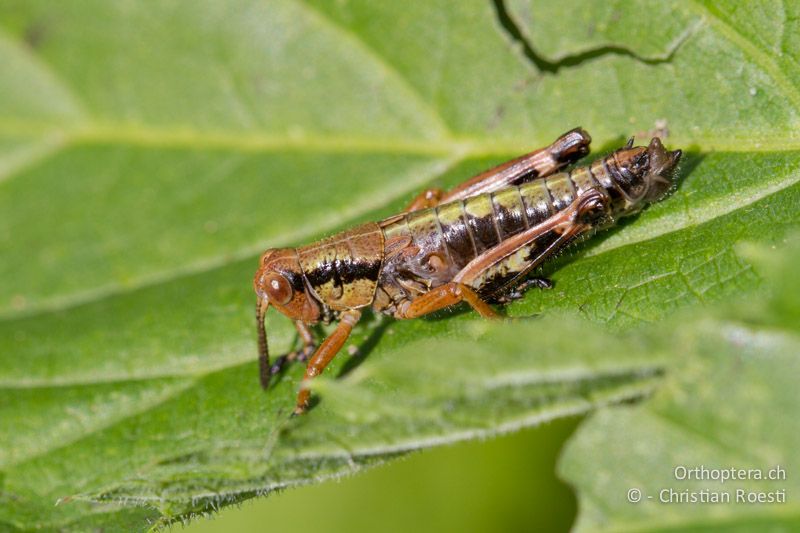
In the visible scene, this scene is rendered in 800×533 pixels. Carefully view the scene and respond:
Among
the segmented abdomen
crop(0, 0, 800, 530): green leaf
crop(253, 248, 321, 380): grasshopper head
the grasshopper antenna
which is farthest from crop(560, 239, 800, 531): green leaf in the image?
crop(253, 248, 321, 380): grasshopper head

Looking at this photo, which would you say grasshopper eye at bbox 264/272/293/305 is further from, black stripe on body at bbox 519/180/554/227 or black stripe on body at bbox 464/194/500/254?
black stripe on body at bbox 519/180/554/227

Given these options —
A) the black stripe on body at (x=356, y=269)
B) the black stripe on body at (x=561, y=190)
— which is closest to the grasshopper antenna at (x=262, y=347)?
the black stripe on body at (x=356, y=269)

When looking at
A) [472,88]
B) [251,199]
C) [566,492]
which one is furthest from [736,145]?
[251,199]

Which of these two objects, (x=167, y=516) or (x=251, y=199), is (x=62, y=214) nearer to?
(x=251, y=199)

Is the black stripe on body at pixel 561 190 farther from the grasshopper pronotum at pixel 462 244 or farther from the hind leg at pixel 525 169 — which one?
the hind leg at pixel 525 169

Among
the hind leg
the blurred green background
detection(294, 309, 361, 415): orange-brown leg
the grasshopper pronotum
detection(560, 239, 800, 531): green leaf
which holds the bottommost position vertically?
the blurred green background

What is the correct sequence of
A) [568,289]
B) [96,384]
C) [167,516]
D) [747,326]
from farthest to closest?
1. [96,384]
2. [568,289]
3. [167,516]
4. [747,326]
